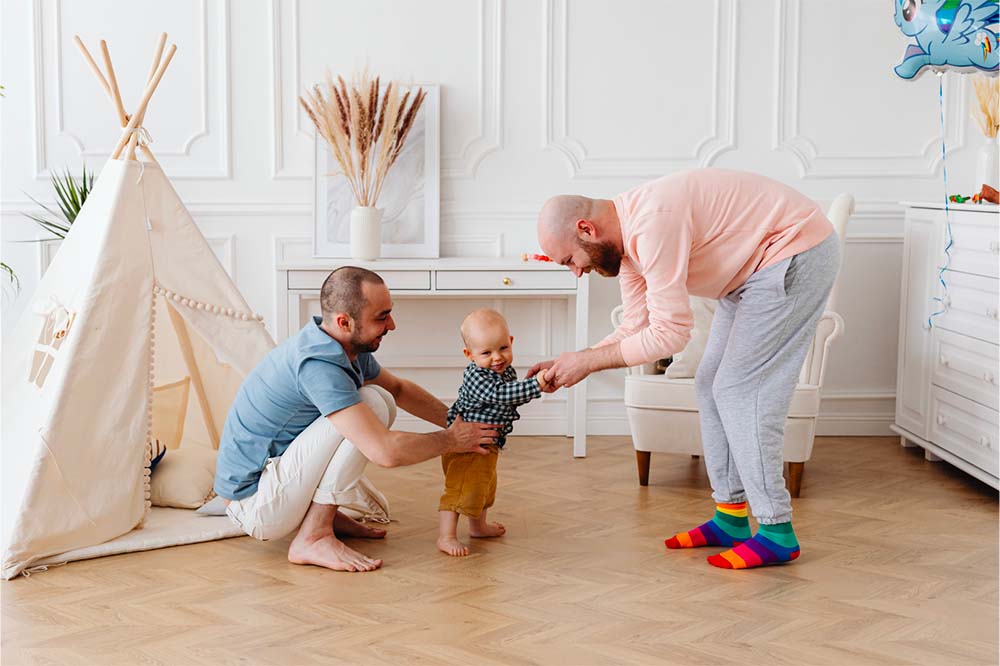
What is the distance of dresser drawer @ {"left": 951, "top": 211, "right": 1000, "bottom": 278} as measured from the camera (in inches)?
154

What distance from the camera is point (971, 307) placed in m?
4.09

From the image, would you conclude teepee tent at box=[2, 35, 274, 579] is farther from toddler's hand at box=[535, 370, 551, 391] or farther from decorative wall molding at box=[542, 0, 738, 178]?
decorative wall molding at box=[542, 0, 738, 178]

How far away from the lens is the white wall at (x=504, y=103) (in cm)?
480

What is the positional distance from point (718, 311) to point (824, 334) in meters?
1.02

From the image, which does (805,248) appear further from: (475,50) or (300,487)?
(475,50)

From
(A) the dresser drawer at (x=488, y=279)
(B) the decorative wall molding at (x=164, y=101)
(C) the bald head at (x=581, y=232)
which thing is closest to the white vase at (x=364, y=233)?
(A) the dresser drawer at (x=488, y=279)

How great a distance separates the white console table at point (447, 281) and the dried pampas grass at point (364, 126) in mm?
381

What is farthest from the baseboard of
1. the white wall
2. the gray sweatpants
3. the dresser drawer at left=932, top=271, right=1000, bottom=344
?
the gray sweatpants

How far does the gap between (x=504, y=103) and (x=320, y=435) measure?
90.9 inches

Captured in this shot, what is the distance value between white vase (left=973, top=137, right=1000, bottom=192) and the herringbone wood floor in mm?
1458

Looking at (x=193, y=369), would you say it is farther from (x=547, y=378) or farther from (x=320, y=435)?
(x=547, y=378)

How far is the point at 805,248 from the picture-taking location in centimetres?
299

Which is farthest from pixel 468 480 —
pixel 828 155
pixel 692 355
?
pixel 828 155

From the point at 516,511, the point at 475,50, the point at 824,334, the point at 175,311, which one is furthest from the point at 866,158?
the point at 175,311
